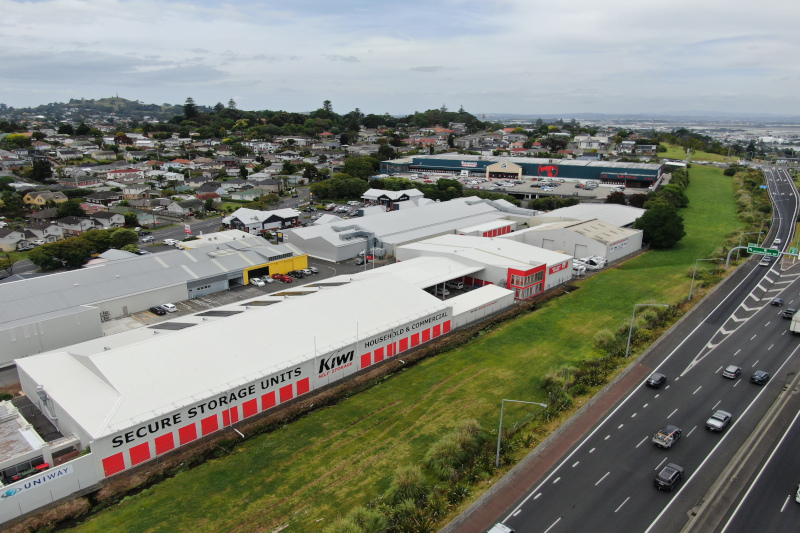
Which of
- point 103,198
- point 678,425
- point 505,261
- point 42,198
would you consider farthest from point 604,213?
point 42,198

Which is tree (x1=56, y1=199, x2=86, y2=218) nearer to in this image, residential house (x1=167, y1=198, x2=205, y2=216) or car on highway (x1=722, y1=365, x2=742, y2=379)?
residential house (x1=167, y1=198, x2=205, y2=216)

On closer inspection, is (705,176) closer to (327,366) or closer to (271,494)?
(327,366)

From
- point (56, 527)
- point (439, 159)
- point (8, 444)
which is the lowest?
point (56, 527)

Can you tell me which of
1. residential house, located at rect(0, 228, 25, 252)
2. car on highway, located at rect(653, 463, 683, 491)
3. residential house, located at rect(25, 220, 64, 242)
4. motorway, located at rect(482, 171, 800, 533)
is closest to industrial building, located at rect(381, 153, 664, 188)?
motorway, located at rect(482, 171, 800, 533)

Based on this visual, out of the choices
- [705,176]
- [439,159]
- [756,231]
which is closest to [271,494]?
[756,231]

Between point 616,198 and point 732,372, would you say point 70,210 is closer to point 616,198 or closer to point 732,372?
point 732,372

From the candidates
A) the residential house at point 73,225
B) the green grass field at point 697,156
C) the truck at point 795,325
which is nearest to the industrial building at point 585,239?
the truck at point 795,325

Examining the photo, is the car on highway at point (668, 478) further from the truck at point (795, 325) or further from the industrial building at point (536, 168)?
the industrial building at point (536, 168)
